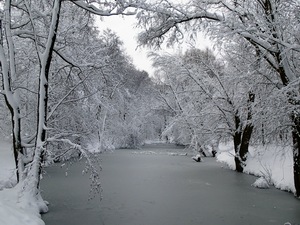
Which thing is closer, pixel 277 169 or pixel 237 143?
pixel 277 169

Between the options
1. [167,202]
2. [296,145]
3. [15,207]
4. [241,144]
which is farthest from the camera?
[241,144]

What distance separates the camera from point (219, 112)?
59.8ft

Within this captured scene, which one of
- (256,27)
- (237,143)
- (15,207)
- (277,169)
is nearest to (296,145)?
(256,27)

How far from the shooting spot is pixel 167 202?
1033 centimetres

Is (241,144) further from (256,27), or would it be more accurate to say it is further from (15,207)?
(15,207)

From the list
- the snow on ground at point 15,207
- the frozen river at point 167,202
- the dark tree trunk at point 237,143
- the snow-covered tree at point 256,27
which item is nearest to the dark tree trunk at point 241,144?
the dark tree trunk at point 237,143

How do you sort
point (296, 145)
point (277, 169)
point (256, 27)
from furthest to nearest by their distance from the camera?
point (277, 169)
point (296, 145)
point (256, 27)

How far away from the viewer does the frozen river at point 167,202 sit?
27.4ft

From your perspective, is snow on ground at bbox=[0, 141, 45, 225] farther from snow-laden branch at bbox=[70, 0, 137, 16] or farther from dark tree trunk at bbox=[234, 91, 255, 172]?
dark tree trunk at bbox=[234, 91, 255, 172]

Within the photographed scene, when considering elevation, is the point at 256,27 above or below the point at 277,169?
above

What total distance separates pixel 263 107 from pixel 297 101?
3.92 feet

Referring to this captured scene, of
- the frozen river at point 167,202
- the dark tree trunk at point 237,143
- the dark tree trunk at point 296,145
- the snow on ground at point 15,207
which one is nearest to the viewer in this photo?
the snow on ground at point 15,207

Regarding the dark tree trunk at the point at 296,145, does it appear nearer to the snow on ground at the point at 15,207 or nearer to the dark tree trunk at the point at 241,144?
the snow on ground at the point at 15,207

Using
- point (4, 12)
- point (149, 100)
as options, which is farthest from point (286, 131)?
point (149, 100)
